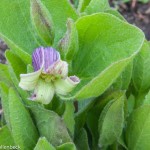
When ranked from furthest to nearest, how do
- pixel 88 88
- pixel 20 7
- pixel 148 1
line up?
pixel 148 1, pixel 20 7, pixel 88 88

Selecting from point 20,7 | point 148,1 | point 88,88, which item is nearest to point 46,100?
point 88,88

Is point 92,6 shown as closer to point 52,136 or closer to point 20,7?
point 20,7

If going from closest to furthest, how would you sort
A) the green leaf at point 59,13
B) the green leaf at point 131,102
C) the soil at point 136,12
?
the green leaf at point 59,13 → the green leaf at point 131,102 → the soil at point 136,12

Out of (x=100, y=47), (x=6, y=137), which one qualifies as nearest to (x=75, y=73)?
(x=100, y=47)

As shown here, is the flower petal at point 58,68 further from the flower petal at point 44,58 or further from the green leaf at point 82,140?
the green leaf at point 82,140

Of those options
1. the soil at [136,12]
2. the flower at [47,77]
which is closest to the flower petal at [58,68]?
the flower at [47,77]

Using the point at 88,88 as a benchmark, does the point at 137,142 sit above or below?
below

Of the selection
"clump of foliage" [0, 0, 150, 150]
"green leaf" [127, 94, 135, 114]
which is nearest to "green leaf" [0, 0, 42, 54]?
"clump of foliage" [0, 0, 150, 150]
